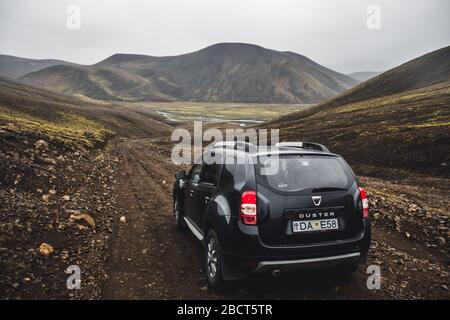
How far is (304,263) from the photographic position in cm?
528

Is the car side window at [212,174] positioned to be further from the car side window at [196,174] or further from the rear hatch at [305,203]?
the rear hatch at [305,203]

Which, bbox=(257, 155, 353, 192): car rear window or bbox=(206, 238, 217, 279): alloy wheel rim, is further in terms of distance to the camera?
bbox=(206, 238, 217, 279): alloy wheel rim

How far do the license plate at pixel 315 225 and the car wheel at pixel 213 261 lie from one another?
124 cm

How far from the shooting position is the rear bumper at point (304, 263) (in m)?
5.18

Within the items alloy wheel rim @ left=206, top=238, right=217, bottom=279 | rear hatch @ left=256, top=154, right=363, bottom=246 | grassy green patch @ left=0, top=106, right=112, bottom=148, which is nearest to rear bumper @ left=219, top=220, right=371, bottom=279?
rear hatch @ left=256, top=154, right=363, bottom=246

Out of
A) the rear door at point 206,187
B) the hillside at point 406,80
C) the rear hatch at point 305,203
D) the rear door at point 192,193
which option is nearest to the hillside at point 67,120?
the rear door at point 192,193

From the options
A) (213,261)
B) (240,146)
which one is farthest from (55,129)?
(213,261)

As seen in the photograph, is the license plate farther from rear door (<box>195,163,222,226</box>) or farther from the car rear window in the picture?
rear door (<box>195,163,222,226</box>)

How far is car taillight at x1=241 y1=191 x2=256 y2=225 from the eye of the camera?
5.29 meters

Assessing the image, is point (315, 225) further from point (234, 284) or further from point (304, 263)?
point (234, 284)

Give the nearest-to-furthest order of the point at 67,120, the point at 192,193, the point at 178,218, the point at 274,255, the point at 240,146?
the point at 274,255
the point at 240,146
the point at 192,193
the point at 178,218
the point at 67,120

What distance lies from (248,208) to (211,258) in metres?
1.26

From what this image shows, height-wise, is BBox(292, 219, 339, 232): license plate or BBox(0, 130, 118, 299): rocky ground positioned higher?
BBox(292, 219, 339, 232): license plate
